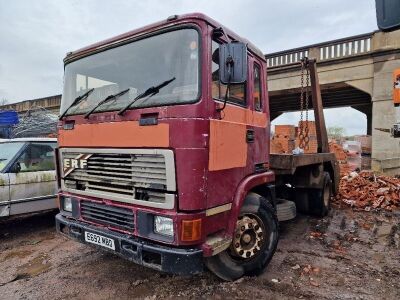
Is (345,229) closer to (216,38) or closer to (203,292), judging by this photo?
(203,292)

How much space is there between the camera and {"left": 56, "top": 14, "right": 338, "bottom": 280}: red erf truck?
2.78 meters

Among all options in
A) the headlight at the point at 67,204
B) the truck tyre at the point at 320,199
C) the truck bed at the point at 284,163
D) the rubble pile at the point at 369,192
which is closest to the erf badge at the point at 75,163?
the headlight at the point at 67,204

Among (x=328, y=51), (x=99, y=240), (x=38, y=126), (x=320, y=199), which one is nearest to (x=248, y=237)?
(x=99, y=240)

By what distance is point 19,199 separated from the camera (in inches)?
204

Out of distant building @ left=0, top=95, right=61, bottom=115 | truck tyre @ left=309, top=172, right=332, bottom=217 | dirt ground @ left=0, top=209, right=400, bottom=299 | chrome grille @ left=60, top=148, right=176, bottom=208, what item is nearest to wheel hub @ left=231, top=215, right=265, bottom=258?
dirt ground @ left=0, top=209, right=400, bottom=299

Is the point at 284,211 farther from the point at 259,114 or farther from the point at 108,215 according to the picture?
the point at 108,215

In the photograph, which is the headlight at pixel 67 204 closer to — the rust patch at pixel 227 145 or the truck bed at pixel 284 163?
the rust patch at pixel 227 145

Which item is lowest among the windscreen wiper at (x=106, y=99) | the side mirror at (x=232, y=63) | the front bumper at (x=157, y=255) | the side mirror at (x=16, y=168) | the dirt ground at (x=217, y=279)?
the dirt ground at (x=217, y=279)

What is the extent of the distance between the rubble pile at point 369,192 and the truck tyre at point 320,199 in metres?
1.42

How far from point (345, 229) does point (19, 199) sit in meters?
5.56

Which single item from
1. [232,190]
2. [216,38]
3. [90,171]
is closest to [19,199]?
[90,171]

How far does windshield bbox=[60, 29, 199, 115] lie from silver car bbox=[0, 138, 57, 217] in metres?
2.14

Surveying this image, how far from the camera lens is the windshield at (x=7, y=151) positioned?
17.3 feet

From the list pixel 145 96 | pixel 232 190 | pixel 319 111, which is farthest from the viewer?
pixel 319 111
